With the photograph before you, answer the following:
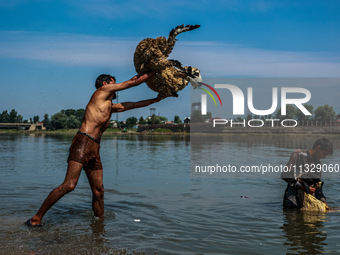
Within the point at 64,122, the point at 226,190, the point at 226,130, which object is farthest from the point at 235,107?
the point at 64,122

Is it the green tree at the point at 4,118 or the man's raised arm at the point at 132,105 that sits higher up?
the green tree at the point at 4,118

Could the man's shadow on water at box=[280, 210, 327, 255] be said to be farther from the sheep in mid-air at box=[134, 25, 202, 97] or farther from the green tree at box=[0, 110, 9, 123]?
the green tree at box=[0, 110, 9, 123]

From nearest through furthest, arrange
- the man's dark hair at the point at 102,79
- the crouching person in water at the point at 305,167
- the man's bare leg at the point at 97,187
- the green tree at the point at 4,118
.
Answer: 1. the man's bare leg at the point at 97,187
2. the man's dark hair at the point at 102,79
3. the crouching person in water at the point at 305,167
4. the green tree at the point at 4,118

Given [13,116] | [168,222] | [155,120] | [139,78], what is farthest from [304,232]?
[13,116]

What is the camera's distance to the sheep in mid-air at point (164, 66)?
245 inches

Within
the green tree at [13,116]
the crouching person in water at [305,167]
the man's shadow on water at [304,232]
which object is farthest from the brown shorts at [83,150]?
the green tree at [13,116]

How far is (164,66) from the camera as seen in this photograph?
6.28m

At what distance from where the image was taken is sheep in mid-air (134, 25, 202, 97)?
6.22 metres

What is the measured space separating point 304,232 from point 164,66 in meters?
3.51

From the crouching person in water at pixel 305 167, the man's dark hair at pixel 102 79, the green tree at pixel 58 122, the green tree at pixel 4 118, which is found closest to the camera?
the man's dark hair at pixel 102 79

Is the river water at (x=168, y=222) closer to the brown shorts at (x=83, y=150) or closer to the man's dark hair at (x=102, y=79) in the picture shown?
the brown shorts at (x=83, y=150)

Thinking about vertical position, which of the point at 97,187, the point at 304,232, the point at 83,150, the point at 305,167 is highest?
the point at 83,150

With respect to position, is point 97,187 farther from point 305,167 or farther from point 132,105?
point 305,167

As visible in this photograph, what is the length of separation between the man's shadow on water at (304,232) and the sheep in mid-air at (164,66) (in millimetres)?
2871
